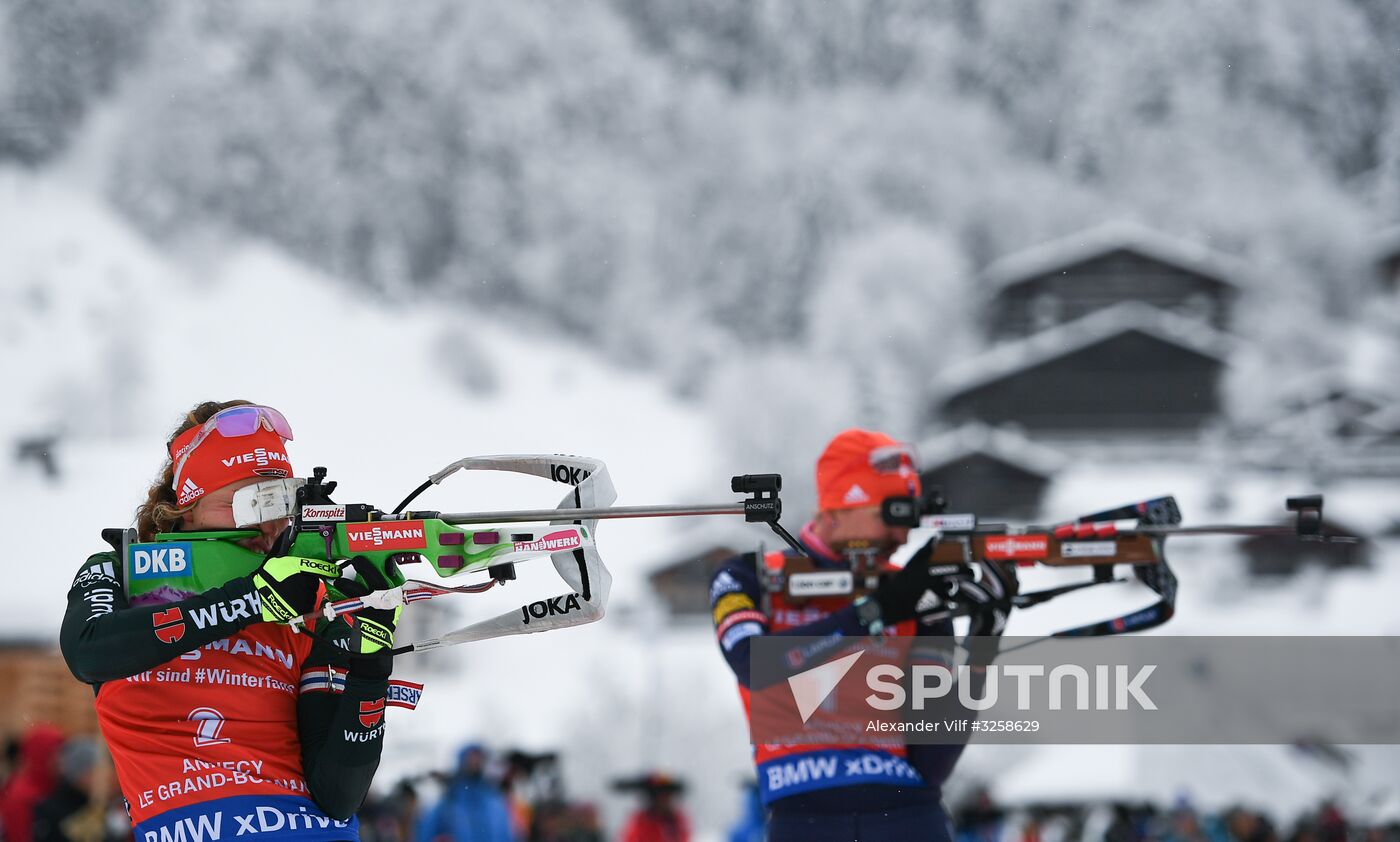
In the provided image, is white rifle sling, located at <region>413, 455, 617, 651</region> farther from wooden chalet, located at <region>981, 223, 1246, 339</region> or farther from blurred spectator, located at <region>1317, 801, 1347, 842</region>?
wooden chalet, located at <region>981, 223, 1246, 339</region>

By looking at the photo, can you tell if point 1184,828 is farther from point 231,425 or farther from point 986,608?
point 231,425

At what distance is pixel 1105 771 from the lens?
18453 mm

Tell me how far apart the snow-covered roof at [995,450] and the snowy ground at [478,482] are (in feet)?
2.17

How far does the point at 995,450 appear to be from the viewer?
36.0m

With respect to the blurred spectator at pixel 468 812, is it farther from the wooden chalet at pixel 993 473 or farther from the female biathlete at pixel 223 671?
the wooden chalet at pixel 993 473

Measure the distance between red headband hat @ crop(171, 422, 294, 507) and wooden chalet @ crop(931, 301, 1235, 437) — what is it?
36398 mm

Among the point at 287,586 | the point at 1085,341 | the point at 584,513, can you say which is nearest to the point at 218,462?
the point at 287,586

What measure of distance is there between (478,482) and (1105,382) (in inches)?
838

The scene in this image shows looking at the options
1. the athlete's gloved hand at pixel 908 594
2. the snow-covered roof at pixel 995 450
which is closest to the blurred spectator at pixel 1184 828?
the athlete's gloved hand at pixel 908 594

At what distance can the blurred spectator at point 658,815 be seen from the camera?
9.73 meters

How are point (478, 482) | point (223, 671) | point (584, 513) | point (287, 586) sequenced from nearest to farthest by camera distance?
point (287, 586) < point (223, 671) < point (584, 513) < point (478, 482)

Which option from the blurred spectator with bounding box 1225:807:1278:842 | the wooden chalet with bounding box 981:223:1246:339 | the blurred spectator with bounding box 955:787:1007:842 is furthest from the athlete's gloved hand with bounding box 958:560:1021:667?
the wooden chalet with bounding box 981:223:1246:339

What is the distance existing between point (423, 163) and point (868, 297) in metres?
16.3

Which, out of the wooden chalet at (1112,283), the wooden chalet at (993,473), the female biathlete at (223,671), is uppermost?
the wooden chalet at (1112,283)
